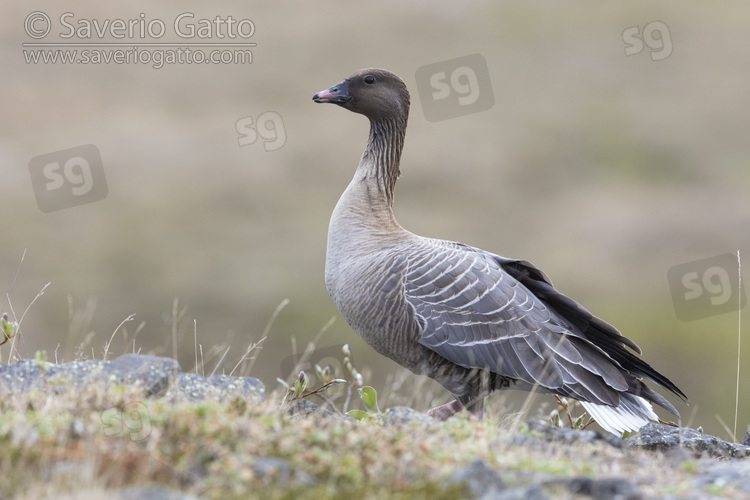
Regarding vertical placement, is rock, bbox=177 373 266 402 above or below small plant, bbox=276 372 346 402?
above

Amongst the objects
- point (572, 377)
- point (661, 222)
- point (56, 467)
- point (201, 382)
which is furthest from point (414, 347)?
point (661, 222)

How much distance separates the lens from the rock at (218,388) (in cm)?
639

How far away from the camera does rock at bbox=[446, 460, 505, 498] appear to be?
14.4ft

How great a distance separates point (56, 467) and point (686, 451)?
4589 mm

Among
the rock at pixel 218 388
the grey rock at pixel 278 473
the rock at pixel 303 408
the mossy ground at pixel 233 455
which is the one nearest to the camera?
the mossy ground at pixel 233 455

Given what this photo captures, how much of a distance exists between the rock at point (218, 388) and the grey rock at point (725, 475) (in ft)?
10.1

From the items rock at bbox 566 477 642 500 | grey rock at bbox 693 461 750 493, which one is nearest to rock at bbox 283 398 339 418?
rock at bbox 566 477 642 500

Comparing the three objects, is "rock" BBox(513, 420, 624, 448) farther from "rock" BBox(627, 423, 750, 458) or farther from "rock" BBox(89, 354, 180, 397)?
"rock" BBox(89, 354, 180, 397)

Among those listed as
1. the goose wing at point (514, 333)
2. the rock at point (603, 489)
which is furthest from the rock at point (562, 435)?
the goose wing at point (514, 333)

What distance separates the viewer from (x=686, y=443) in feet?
22.9

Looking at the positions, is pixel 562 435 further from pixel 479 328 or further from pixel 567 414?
pixel 567 414

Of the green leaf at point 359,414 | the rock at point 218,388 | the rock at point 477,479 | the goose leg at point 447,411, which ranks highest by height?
the rock at point 218,388

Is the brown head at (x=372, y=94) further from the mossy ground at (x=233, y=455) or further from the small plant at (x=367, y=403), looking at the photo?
the mossy ground at (x=233, y=455)

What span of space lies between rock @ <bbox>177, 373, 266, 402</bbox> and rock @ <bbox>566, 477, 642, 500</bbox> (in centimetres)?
254
